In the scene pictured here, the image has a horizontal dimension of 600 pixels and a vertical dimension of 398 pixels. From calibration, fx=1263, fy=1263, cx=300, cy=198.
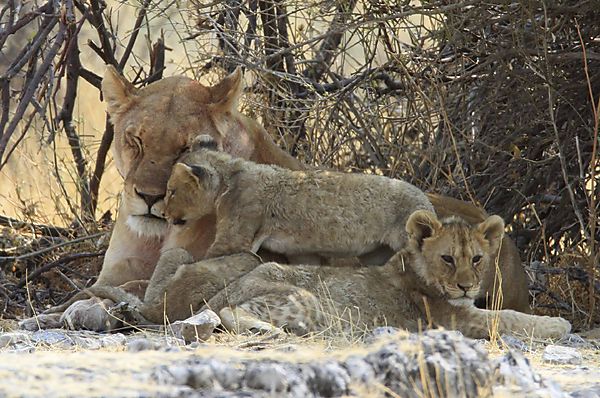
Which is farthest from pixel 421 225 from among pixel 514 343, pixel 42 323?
pixel 42 323

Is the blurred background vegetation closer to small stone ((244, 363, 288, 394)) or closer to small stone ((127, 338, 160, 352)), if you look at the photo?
small stone ((127, 338, 160, 352))

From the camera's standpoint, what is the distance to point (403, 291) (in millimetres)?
6234

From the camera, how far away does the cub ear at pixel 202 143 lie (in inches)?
271

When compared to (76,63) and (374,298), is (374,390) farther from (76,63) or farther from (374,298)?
(76,63)

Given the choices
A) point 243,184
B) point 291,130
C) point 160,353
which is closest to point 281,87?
point 291,130

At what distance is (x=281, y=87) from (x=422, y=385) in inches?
223

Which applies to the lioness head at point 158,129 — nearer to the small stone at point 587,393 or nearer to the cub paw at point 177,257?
the cub paw at point 177,257

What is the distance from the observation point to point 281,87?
31.1 feet

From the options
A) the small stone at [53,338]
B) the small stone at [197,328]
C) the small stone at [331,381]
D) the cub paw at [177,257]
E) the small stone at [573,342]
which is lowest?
the small stone at [573,342]

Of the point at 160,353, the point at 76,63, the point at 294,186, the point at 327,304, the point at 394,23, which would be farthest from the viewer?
the point at 76,63

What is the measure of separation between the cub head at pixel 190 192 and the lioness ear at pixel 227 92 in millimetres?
578

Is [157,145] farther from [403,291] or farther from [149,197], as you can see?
[403,291]

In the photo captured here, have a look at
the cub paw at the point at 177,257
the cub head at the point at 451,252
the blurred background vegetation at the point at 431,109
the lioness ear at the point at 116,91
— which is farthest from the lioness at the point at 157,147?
the cub head at the point at 451,252

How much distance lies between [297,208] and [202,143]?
74cm
